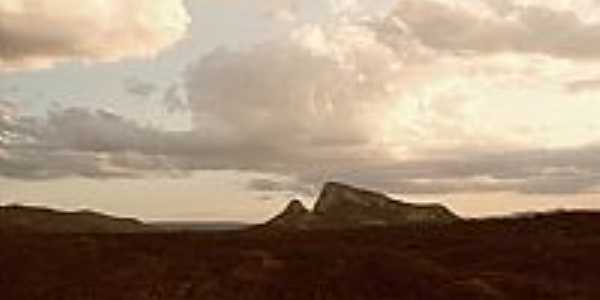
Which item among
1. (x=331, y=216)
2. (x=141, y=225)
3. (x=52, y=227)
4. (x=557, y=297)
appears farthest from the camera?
(x=141, y=225)

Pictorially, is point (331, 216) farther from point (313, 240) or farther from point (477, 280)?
point (477, 280)

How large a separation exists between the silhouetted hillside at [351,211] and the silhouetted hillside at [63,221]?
3021 cm

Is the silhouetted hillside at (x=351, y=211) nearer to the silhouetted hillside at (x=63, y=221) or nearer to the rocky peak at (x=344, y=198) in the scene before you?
the rocky peak at (x=344, y=198)

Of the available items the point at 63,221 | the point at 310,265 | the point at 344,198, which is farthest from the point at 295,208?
the point at 310,265

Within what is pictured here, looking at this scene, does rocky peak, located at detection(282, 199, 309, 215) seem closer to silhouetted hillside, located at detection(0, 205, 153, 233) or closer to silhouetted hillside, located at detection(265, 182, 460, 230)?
silhouetted hillside, located at detection(265, 182, 460, 230)

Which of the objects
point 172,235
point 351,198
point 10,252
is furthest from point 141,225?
point 10,252

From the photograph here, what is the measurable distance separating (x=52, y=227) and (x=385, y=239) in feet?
291

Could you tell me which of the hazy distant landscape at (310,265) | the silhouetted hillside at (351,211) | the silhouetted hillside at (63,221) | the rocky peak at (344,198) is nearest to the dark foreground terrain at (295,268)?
the hazy distant landscape at (310,265)

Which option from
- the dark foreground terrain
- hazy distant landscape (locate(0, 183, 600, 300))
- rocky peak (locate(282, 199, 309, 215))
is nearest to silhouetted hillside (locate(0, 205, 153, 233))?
rocky peak (locate(282, 199, 309, 215))

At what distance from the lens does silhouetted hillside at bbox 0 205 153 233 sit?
149 meters

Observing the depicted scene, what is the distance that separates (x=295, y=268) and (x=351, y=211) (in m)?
82.5

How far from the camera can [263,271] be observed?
54562 mm

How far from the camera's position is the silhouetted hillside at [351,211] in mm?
133500

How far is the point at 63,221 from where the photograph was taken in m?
164
